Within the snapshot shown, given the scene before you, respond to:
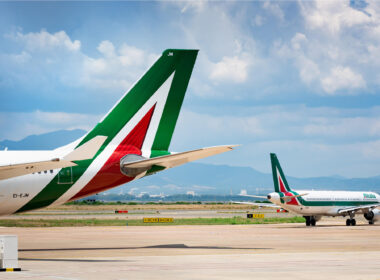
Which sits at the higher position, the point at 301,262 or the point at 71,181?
the point at 71,181

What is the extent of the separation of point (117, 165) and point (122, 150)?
866 millimetres

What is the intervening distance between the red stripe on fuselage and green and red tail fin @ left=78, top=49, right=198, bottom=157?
207 millimetres

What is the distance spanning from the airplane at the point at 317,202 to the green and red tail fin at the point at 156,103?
34288mm

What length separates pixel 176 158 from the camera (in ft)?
88.8

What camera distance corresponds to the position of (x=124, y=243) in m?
37.6

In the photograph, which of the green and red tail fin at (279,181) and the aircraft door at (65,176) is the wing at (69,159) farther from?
the green and red tail fin at (279,181)

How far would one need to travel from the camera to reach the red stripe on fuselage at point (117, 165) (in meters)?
30.3

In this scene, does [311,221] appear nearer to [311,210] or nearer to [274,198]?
[311,210]

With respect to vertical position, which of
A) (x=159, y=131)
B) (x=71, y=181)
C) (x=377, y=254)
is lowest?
(x=377, y=254)

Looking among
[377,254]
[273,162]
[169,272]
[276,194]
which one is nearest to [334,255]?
[377,254]

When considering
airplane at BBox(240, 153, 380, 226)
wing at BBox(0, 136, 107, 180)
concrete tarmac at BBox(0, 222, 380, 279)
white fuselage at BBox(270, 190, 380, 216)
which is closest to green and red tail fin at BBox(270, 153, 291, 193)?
airplane at BBox(240, 153, 380, 226)

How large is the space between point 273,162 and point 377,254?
135 feet

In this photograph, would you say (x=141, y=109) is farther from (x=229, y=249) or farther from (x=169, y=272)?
(x=169, y=272)

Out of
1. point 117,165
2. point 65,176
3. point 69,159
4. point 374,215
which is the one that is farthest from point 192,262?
point 374,215
